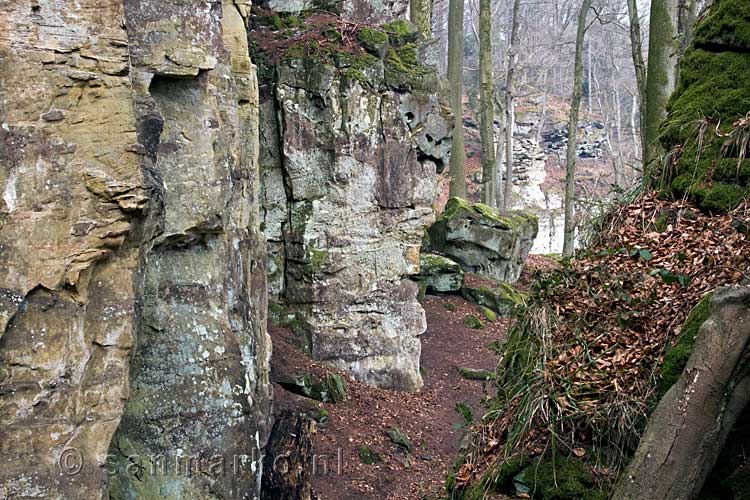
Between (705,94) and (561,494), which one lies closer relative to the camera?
(561,494)

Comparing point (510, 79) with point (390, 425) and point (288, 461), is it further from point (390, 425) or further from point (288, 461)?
point (288, 461)

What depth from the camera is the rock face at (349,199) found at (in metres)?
11.7

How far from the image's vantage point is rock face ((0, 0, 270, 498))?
479 centimetres

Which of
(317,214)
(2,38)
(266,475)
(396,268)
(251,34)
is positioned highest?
(251,34)

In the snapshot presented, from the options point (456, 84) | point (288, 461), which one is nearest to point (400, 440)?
point (288, 461)

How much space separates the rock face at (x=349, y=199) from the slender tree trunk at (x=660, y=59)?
416cm

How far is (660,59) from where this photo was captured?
918 centimetres

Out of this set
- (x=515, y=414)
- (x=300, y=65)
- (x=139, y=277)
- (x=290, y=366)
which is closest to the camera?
(x=515, y=414)

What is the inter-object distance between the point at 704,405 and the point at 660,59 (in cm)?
704

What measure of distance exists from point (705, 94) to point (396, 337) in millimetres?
7953

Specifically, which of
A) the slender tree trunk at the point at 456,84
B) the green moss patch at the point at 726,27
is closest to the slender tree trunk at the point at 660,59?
the green moss patch at the point at 726,27

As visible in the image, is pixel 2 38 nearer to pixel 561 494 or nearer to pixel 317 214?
pixel 561 494

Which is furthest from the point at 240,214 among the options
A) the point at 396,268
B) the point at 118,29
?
the point at 396,268

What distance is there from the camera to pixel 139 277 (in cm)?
562
